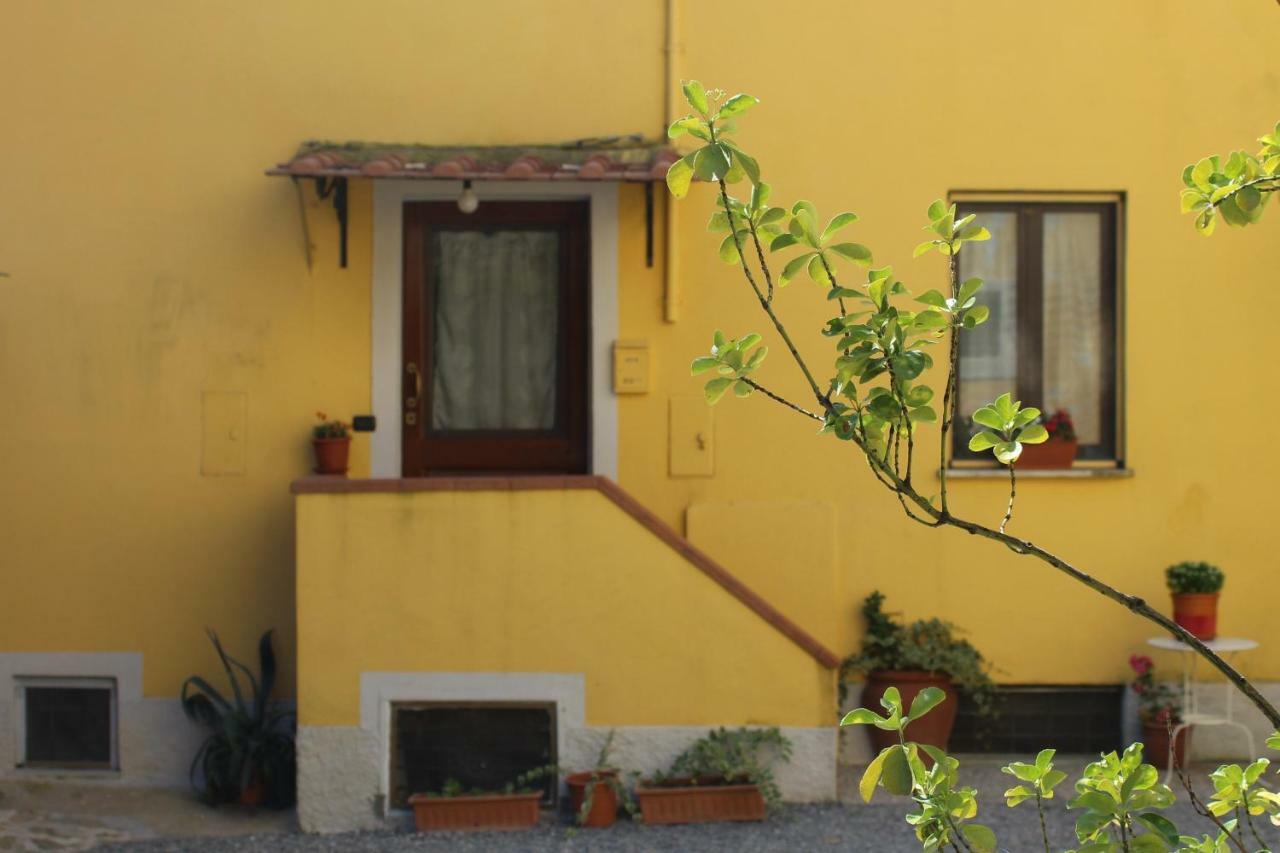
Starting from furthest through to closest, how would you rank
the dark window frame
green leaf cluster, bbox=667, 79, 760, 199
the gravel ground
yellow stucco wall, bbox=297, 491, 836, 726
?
the dark window frame < yellow stucco wall, bbox=297, 491, 836, 726 < the gravel ground < green leaf cluster, bbox=667, 79, 760, 199

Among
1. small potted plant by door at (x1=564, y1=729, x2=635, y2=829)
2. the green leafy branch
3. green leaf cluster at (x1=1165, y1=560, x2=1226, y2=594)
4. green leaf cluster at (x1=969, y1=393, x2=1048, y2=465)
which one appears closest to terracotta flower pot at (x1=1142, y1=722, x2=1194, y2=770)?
green leaf cluster at (x1=1165, y1=560, x2=1226, y2=594)

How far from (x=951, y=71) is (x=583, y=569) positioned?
324cm

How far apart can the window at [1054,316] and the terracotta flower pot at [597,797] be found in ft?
8.60

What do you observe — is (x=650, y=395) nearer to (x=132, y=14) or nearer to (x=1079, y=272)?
(x=1079, y=272)

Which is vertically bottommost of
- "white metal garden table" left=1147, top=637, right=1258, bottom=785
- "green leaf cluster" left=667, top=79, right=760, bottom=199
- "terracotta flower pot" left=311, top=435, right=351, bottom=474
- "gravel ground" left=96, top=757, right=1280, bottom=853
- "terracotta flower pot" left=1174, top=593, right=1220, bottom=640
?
"gravel ground" left=96, top=757, right=1280, bottom=853

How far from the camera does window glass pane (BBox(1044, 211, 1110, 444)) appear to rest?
335 inches

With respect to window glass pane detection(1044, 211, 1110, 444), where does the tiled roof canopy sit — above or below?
above

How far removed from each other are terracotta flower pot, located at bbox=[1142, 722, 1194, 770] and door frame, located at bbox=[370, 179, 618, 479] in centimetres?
297

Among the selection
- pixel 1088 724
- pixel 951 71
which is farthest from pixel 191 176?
pixel 1088 724

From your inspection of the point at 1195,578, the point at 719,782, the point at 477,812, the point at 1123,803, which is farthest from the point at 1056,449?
A: the point at 1123,803

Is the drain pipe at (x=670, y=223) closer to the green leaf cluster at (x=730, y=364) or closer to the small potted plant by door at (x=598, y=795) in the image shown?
the small potted plant by door at (x=598, y=795)

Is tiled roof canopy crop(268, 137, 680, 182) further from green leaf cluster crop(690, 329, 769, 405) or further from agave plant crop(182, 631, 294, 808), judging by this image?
green leaf cluster crop(690, 329, 769, 405)

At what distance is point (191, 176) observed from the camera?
8289 mm

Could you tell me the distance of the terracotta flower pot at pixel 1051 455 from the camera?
825cm
